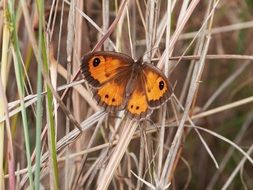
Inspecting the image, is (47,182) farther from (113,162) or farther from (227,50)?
(227,50)

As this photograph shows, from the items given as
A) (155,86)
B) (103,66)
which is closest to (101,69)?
(103,66)

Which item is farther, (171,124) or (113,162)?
(171,124)

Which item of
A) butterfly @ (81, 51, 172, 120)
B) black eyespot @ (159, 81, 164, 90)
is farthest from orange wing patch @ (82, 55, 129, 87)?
black eyespot @ (159, 81, 164, 90)

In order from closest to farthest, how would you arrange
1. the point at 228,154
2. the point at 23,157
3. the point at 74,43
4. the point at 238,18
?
the point at 74,43 < the point at 23,157 < the point at 228,154 < the point at 238,18

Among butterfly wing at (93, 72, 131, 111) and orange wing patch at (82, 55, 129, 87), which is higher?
orange wing patch at (82, 55, 129, 87)

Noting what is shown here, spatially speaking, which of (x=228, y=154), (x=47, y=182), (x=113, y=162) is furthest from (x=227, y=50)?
(x=113, y=162)

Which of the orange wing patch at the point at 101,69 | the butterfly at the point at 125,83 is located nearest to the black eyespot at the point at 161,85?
the butterfly at the point at 125,83

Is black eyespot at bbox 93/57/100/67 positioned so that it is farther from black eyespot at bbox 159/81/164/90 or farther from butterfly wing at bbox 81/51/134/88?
black eyespot at bbox 159/81/164/90
